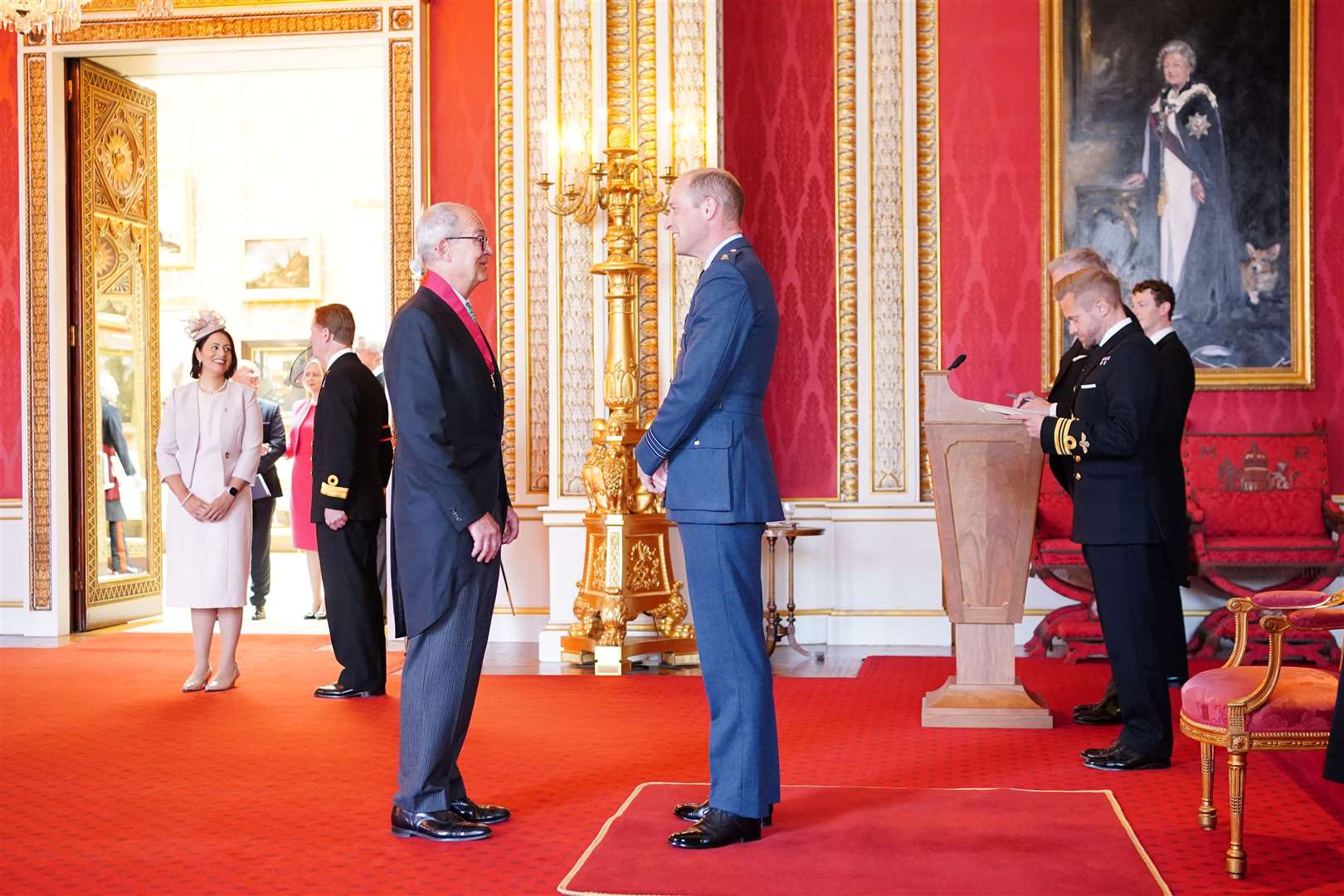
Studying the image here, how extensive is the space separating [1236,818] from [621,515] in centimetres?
375

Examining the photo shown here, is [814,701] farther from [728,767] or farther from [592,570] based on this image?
[728,767]

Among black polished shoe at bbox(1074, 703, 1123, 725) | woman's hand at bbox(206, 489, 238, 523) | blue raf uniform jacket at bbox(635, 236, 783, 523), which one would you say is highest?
blue raf uniform jacket at bbox(635, 236, 783, 523)

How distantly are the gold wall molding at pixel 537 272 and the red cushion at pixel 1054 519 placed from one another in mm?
2545

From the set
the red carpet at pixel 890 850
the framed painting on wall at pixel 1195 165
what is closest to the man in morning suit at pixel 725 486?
the red carpet at pixel 890 850

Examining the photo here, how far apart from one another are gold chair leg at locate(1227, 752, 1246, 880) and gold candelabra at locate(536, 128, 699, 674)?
11.6ft

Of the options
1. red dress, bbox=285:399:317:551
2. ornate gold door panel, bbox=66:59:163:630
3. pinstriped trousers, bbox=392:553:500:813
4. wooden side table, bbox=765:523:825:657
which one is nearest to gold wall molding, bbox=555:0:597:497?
wooden side table, bbox=765:523:825:657

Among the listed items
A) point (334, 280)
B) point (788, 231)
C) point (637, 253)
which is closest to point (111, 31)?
point (637, 253)

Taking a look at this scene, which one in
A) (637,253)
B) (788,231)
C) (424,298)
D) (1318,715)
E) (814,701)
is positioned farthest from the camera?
(788,231)

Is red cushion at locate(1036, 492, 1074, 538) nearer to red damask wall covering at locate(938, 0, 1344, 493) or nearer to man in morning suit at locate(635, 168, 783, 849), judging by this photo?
red damask wall covering at locate(938, 0, 1344, 493)

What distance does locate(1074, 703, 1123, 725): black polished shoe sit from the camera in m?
5.12

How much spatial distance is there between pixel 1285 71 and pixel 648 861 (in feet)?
19.3

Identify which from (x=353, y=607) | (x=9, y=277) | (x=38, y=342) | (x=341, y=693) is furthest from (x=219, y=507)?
(x=9, y=277)

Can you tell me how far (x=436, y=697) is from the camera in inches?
140

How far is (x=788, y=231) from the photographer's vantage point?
763cm
